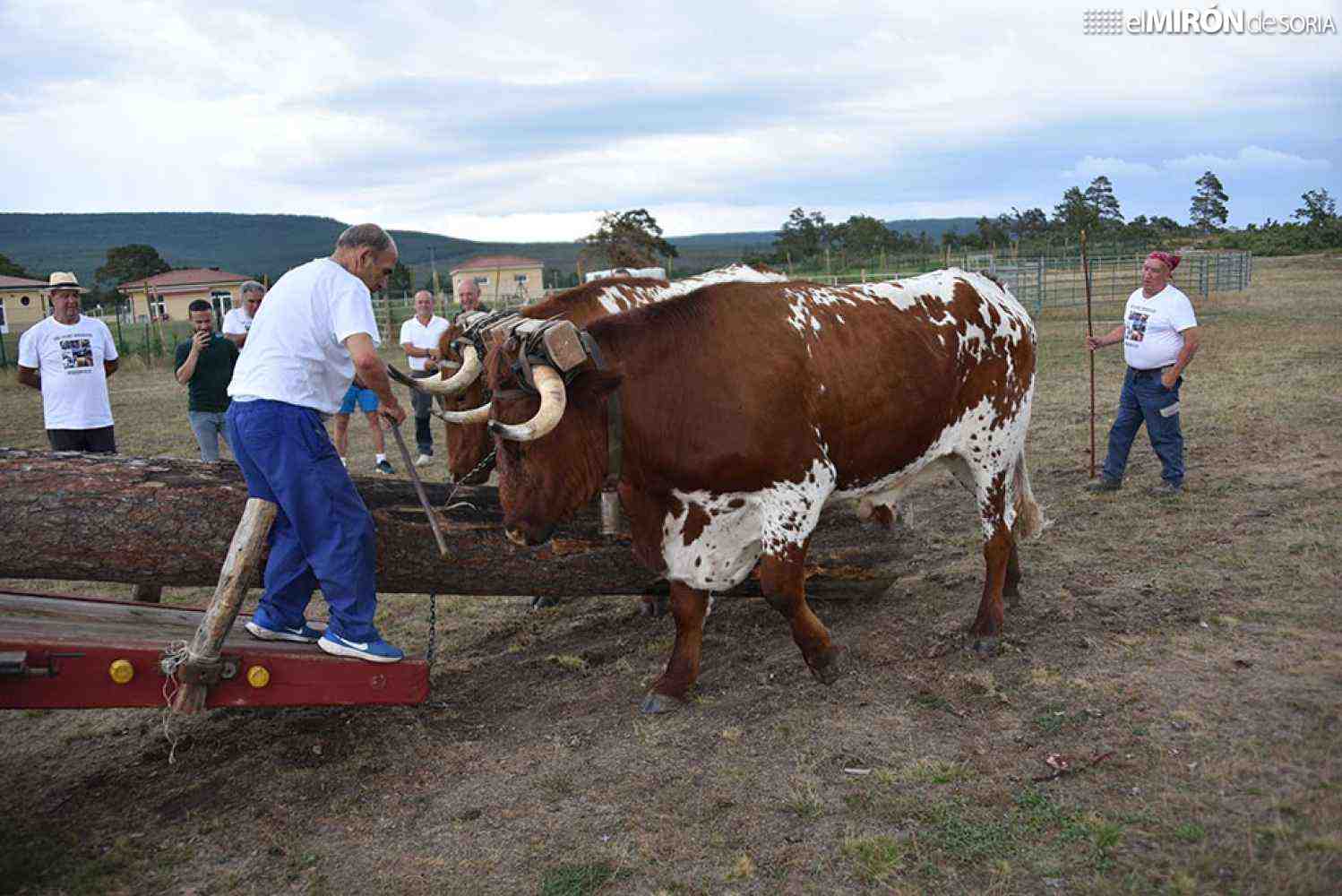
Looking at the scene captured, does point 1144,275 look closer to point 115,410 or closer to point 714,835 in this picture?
point 714,835

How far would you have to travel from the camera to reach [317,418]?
4.50 metres

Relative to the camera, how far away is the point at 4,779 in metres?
4.67

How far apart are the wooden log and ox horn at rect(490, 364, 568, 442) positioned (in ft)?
3.38

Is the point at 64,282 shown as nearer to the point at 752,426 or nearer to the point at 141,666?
the point at 141,666

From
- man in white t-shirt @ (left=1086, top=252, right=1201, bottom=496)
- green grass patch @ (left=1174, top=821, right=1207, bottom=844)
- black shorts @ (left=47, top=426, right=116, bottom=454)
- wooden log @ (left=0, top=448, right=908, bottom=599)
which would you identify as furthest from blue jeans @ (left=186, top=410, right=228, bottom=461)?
green grass patch @ (left=1174, top=821, right=1207, bottom=844)

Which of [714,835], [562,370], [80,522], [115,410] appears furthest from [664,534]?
[115,410]

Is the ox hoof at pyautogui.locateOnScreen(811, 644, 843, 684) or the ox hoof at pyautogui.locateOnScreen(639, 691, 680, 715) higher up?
the ox hoof at pyautogui.locateOnScreen(811, 644, 843, 684)

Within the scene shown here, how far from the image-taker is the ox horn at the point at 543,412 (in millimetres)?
4312

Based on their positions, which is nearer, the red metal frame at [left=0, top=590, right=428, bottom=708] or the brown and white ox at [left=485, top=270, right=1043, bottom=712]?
the red metal frame at [left=0, top=590, right=428, bottom=708]

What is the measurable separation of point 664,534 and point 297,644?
182 centimetres

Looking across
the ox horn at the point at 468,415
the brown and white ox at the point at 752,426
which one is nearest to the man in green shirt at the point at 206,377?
the ox horn at the point at 468,415

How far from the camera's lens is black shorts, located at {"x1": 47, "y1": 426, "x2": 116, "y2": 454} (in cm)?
781

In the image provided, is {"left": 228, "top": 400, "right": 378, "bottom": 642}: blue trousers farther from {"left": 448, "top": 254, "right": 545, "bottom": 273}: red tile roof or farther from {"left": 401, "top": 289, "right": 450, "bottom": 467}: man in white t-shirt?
{"left": 448, "top": 254, "right": 545, "bottom": 273}: red tile roof

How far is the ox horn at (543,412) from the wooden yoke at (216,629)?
1.19m
